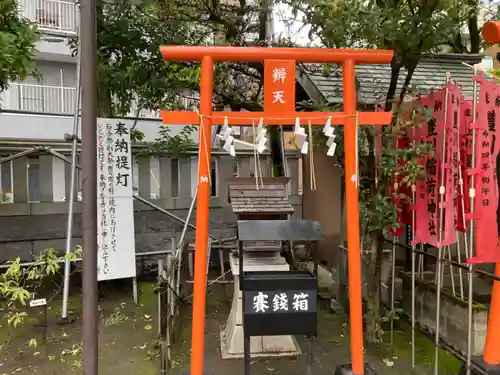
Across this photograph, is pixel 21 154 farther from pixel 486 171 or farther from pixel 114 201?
pixel 486 171

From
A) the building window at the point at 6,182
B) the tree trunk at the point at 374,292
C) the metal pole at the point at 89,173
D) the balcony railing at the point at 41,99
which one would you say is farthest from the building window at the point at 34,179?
the tree trunk at the point at 374,292

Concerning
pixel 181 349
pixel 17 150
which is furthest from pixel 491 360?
pixel 17 150

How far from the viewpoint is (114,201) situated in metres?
7.18

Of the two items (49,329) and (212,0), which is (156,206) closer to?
(49,329)

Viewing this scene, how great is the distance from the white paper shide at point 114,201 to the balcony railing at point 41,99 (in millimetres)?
6382

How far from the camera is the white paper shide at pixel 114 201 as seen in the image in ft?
23.2

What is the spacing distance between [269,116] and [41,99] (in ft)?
40.8

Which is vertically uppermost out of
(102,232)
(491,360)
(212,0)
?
(212,0)

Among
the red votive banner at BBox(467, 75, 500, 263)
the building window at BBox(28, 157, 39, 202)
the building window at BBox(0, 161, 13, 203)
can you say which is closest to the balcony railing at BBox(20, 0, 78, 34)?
the building window at BBox(28, 157, 39, 202)

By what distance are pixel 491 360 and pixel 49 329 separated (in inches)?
253

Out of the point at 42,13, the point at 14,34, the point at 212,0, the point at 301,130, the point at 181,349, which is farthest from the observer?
the point at 42,13

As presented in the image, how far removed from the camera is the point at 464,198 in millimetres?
4691

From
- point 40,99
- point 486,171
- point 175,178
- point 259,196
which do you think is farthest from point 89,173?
point 40,99

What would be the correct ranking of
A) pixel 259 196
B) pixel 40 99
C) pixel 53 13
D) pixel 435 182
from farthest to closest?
pixel 53 13 → pixel 40 99 → pixel 259 196 → pixel 435 182
